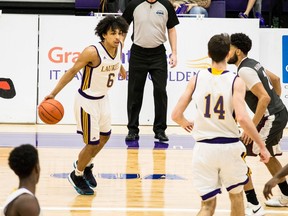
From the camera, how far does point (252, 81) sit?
6.88m

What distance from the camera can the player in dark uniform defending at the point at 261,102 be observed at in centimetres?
682

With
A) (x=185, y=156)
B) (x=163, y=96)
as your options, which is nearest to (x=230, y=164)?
(x=185, y=156)

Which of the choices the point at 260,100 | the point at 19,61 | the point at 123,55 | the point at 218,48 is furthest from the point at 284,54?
the point at 218,48

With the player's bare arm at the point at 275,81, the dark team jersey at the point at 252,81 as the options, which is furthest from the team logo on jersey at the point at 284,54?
the dark team jersey at the point at 252,81

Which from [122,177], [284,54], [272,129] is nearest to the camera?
[272,129]

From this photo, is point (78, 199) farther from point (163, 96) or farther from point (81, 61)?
point (163, 96)

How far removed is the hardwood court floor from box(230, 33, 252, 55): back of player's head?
147 centimetres

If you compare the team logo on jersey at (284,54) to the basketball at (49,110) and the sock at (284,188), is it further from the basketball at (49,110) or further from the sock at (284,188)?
the basketball at (49,110)

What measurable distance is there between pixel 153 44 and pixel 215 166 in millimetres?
5419

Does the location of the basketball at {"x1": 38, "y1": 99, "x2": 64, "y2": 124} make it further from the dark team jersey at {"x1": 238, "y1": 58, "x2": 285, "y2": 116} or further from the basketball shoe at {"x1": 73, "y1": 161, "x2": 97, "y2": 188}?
the dark team jersey at {"x1": 238, "y1": 58, "x2": 285, "y2": 116}

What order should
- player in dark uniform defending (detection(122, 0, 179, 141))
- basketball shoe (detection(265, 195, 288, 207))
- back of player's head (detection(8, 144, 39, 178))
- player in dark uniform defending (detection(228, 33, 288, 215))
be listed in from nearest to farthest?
1. back of player's head (detection(8, 144, 39, 178))
2. player in dark uniform defending (detection(228, 33, 288, 215))
3. basketball shoe (detection(265, 195, 288, 207))
4. player in dark uniform defending (detection(122, 0, 179, 141))

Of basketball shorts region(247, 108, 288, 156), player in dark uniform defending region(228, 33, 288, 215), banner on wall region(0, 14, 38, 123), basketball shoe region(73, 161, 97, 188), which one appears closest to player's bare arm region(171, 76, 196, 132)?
player in dark uniform defending region(228, 33, 288, 215)

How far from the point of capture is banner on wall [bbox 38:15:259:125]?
12.5m

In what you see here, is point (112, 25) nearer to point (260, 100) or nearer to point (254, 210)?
point (260, 100)
